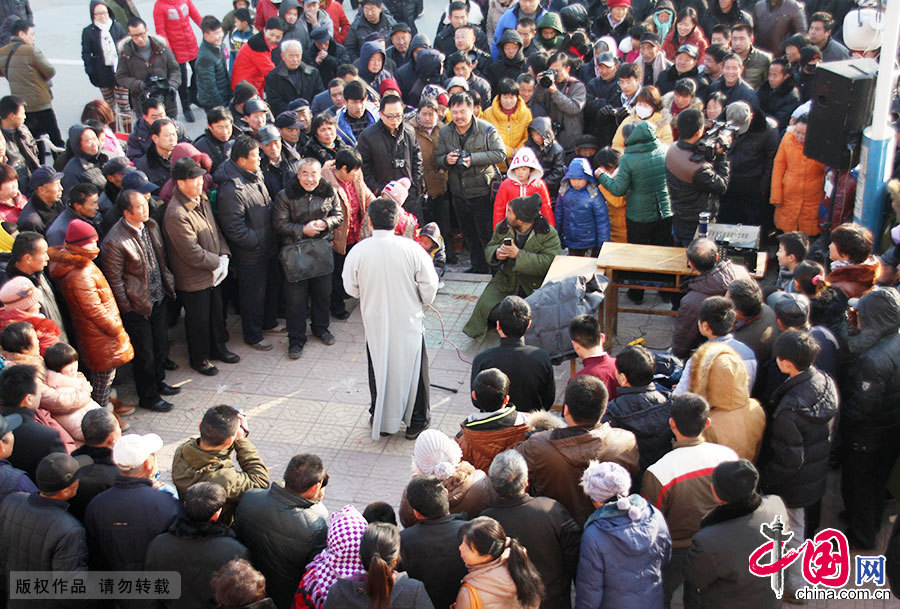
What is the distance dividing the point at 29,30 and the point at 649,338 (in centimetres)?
801

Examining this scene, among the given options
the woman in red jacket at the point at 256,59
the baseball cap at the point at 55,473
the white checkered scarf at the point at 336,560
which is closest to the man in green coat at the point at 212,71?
the woman in red jacket at the point at 256,59

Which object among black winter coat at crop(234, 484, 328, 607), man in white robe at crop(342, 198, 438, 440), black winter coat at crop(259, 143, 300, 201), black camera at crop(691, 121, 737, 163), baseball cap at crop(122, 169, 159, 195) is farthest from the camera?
black winter coat at crop(259, 143, 300, 201)

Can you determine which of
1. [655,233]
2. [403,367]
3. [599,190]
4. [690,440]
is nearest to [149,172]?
[403,367]

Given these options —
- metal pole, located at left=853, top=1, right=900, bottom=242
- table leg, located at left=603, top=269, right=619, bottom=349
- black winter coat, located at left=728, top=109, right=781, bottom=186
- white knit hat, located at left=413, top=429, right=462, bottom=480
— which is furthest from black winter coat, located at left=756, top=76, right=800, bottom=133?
white knit hat, located at left=413, top=429, right=462, bottom=480

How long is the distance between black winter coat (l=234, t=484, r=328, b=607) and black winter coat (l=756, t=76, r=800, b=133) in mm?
6959

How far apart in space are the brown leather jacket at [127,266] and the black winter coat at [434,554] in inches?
145

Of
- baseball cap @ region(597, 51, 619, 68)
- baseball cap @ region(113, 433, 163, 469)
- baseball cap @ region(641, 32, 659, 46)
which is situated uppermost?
baseball cap @ region(641, 32, 659, 46)

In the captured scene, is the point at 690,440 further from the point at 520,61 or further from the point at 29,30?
the point at 29,30

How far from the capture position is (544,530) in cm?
410

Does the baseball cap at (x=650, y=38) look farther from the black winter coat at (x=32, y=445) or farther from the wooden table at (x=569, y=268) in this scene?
the black winter coat at (x=32, y=445)

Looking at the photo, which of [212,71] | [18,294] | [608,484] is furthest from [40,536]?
[212,71]

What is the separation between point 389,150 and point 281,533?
502 cm

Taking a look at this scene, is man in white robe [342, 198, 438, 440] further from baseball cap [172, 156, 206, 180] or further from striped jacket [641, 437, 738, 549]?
striped jacket [641, 437, 738, 549]

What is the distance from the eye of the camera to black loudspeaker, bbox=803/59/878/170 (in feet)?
22.9
